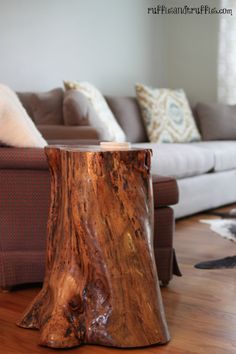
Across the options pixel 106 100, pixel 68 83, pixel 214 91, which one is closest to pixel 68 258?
pixel 68 83

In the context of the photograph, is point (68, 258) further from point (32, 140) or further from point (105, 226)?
point (32, 140)

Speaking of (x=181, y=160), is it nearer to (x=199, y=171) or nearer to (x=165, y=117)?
(x=199, y=171)

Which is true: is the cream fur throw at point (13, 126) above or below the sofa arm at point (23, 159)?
above

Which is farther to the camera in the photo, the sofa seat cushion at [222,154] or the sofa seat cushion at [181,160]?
the sofa seat cushion at [222,154]

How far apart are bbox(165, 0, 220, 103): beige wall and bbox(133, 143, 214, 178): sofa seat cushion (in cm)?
174

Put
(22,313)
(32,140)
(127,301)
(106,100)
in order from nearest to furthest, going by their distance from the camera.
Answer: (127,301), (22,313), (32,140), (106,100)

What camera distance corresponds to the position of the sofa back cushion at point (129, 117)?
4.87 metres

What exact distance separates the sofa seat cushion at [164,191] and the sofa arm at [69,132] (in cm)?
107

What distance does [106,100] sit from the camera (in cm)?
489

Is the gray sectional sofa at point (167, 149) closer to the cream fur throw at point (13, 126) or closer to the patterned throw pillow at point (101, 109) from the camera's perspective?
the patterned throw pillow at point (101, 109)

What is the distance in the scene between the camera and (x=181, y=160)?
160 inches

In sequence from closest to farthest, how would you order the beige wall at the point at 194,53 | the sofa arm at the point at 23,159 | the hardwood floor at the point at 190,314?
the hardwood floor at the point at 190,314 → the sofa arm at the point at 23,159 → the beige wall at the point at 194,53

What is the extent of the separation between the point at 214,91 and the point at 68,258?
4.41m

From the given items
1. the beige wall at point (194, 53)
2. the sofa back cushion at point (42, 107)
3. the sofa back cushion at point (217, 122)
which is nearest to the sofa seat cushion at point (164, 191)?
the sofa back cushion at point (42, 107)
